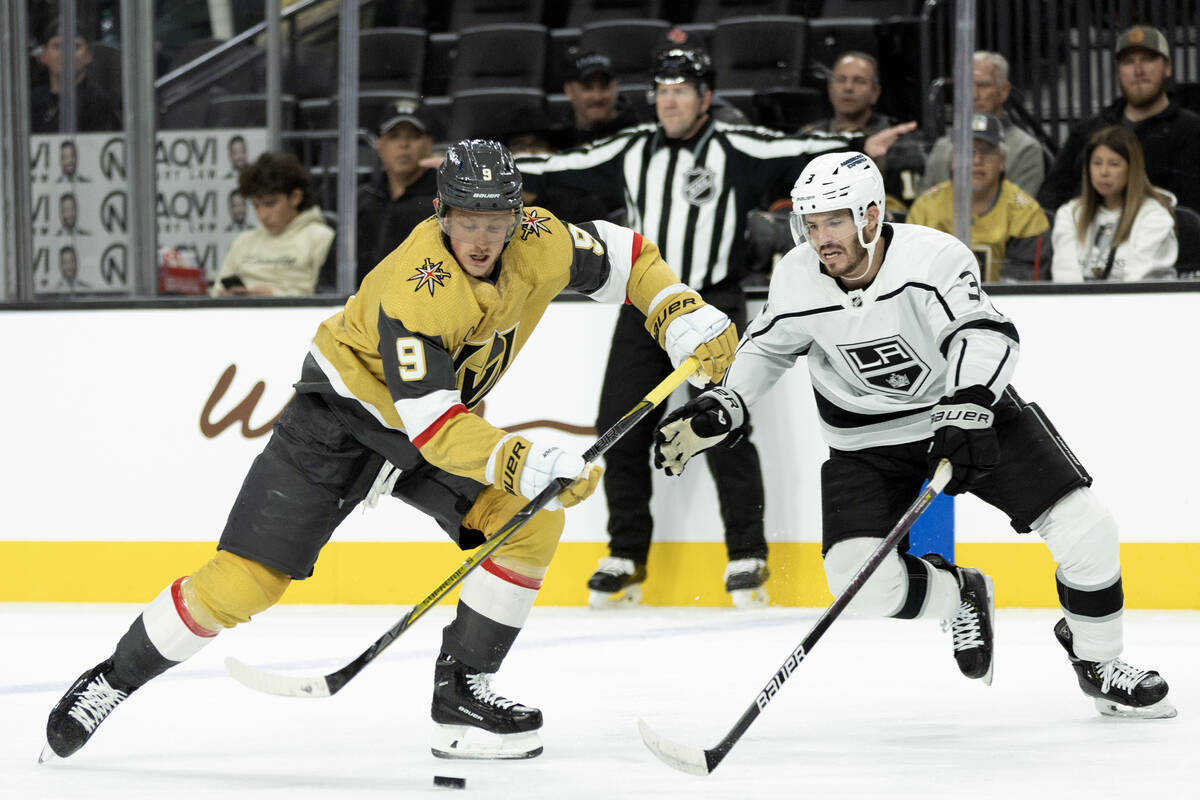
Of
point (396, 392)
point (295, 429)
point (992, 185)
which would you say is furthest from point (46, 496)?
point (992, 185)

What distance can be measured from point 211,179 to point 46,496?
1194 mm

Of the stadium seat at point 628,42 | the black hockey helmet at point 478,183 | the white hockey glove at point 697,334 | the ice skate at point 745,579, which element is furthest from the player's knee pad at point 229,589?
the stadium seat at point 628,42

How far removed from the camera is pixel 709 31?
6.42 meters

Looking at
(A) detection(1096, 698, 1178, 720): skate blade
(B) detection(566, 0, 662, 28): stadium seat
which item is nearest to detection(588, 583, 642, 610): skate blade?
(A) detection(1096, 698, 1178, 720): skate blade

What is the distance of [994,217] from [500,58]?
2267 millimetres

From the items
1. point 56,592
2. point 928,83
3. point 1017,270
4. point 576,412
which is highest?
point 928,83

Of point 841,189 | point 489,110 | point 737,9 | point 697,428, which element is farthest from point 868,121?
point 697,428

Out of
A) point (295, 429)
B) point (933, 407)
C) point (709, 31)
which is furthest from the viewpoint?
point (709, 31)

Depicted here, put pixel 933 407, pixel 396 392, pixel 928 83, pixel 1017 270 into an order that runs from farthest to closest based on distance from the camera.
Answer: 1. pixel 928 83
2. pixel 1017 270
3. pixel 933 407
4. pixel 396 392

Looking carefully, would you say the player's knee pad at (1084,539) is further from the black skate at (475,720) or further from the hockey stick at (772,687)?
the black skate at (475,720)

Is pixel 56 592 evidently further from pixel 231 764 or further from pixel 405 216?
pixel 231 764

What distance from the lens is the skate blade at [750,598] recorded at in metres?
4.79

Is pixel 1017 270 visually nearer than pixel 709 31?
Yes

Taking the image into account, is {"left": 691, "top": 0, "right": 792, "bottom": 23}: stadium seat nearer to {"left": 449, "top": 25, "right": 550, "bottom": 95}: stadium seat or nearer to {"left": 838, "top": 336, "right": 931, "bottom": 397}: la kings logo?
{"left": 449, "top": 25, "right": 550, "bottom": 95}: stadium seat
